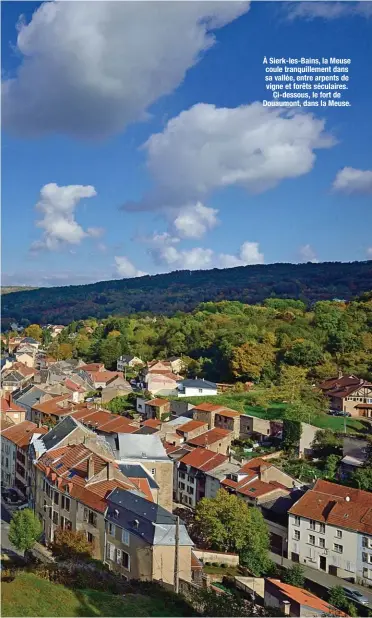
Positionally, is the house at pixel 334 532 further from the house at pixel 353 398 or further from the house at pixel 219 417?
the house at pixel 353 398

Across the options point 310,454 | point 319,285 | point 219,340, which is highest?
point 319,285

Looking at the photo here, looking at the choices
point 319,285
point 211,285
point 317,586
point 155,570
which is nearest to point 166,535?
point 155,570

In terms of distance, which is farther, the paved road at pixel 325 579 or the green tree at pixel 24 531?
the paved road at pixel 325 579

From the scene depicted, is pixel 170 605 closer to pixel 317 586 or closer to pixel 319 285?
pixel 317 586

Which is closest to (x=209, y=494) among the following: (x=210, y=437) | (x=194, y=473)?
(x=194, y=473)

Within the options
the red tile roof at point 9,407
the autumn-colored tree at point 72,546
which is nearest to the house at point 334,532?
the autumn-colored tree at point 72,546

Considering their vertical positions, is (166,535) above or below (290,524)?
above
